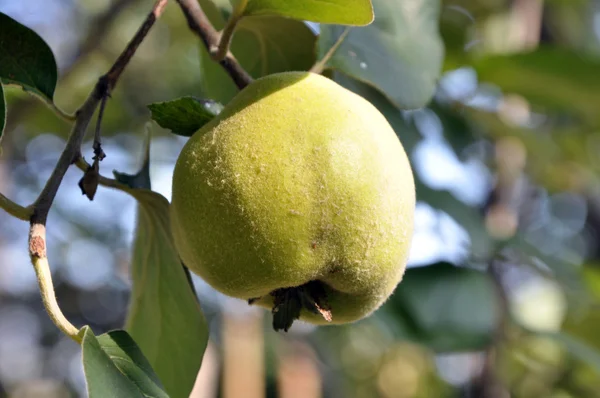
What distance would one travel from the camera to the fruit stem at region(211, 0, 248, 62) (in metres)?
0.87

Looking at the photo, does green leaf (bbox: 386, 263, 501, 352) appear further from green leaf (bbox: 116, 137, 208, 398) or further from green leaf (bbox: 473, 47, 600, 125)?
green leaf (bbox: 116, 137, 208, 398)

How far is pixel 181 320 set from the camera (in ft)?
3.21

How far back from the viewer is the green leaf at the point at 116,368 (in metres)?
0.67

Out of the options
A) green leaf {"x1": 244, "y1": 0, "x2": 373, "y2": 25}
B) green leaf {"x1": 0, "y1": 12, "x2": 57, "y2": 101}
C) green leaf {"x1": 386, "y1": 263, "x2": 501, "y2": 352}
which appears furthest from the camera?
green leaf {"x1": 386, "y1": 263, "x2": 501, "y2": 352}

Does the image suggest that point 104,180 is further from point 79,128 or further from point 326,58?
point 326,58

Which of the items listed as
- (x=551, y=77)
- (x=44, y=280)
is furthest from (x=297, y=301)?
(x=551, y=77)

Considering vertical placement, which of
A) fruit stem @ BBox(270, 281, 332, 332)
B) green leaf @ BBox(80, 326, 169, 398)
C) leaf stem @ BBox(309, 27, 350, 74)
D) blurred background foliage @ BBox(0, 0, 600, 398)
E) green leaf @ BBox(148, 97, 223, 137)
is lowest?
blurred background foliage @ BBox(0, 0, 600, 398)

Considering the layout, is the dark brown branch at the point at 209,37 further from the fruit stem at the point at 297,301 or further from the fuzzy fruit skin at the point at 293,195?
the fruit stem at the point at 297,301

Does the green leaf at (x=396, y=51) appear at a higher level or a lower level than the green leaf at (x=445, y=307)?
higher

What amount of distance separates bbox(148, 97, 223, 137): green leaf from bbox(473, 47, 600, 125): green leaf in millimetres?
1128

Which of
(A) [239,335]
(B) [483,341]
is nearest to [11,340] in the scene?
(A) [239,335]

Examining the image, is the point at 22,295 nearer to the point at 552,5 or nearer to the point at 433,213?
the point at 552,5

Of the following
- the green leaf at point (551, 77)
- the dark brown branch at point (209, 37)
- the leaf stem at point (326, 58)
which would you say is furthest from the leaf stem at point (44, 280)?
the green leaf at point (551, 77)

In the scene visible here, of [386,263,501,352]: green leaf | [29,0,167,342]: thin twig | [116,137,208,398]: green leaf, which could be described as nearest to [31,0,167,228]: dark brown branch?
[29,0,167,342]: thin twig
